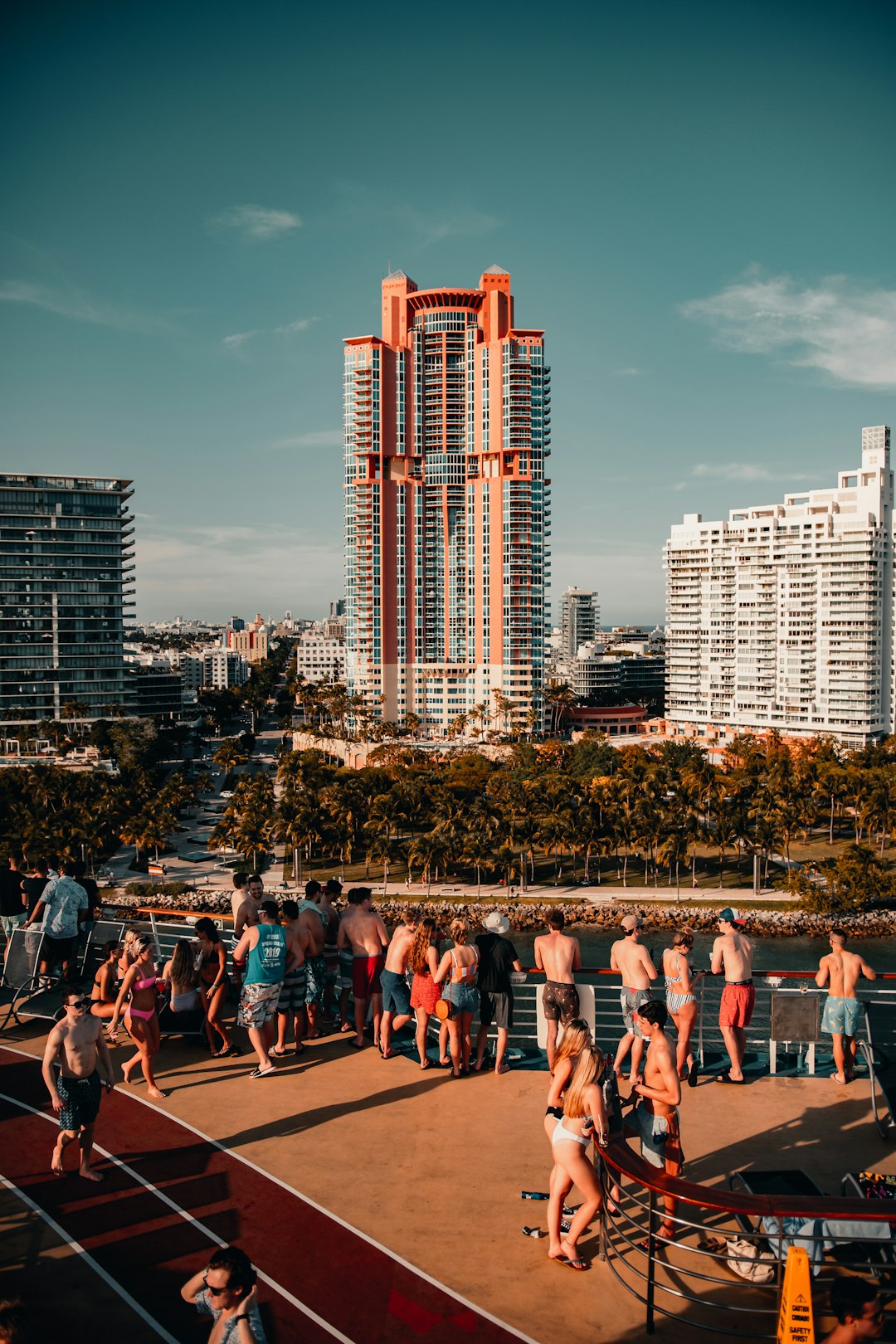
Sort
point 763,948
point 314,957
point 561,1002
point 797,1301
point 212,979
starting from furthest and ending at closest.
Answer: point 763,948 → point 314,957 → point 212,979 → point 561,1002 → point 797,1301

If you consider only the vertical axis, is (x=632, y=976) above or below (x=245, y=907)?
below

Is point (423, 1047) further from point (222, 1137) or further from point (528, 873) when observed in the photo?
point (528, 873)

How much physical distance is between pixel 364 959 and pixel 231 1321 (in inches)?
172

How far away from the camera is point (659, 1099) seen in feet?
20.7

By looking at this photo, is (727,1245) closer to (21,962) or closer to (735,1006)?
(735,1006)

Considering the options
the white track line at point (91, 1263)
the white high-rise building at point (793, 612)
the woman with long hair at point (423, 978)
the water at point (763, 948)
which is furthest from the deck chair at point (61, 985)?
the white high-rise building at point (793, 612)

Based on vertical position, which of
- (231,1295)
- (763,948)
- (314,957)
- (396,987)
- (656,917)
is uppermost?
(314,957)

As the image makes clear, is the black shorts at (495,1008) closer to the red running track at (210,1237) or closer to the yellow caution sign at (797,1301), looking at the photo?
the red running track at (210,1237)

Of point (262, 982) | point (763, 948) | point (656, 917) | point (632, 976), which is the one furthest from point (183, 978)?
point (656, 917)

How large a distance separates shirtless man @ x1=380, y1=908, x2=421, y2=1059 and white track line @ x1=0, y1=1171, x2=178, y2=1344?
3278 millimetres

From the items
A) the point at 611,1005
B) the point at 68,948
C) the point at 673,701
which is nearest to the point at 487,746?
the point at 673,701

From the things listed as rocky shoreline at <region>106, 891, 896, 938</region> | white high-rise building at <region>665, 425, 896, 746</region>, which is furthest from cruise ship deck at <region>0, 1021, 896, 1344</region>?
white high-rise building at <region>665, 425, 896, 746</region>

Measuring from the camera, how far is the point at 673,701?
104562mm

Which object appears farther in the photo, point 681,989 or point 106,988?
point 106,988
